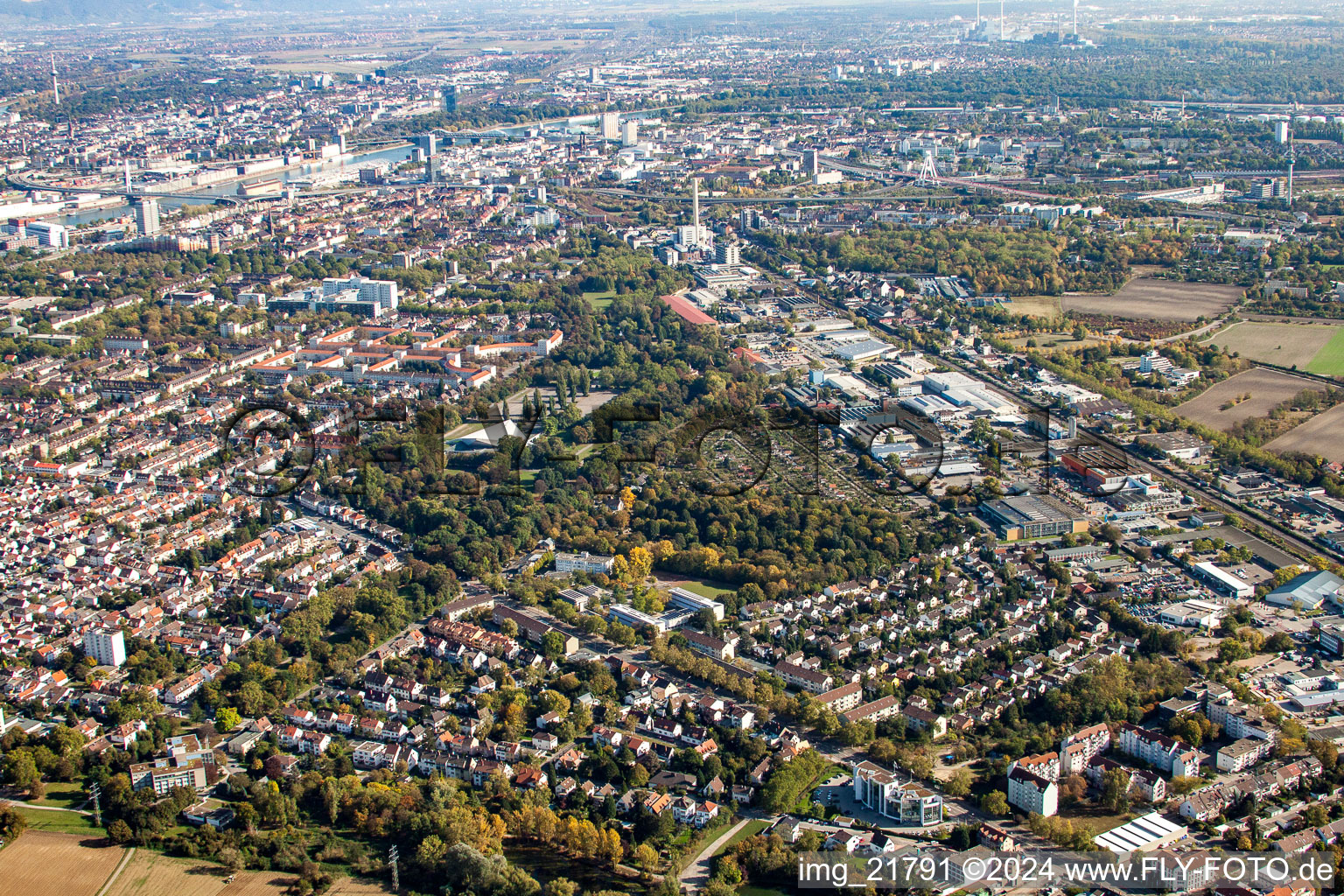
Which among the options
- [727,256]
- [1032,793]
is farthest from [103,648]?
[727,256]

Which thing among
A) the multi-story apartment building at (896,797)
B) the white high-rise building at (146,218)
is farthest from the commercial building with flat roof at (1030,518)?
the white high-rise building at (146,218)

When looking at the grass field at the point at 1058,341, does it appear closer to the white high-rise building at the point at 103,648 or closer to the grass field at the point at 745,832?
the grass field at the point at 745,832

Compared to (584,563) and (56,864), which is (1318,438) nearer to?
(584,563)

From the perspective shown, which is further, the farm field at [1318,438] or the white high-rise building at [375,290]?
the white high-rise building at [375,290]

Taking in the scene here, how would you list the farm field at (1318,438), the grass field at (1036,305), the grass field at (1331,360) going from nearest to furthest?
the farm field at (1318,438) < the grass field at (1331,360) < the grass field at (1036,305)

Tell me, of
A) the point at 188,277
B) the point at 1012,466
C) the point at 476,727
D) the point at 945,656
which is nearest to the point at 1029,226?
the point at 1012,466

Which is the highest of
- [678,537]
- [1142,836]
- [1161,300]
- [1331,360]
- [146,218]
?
[146,218]

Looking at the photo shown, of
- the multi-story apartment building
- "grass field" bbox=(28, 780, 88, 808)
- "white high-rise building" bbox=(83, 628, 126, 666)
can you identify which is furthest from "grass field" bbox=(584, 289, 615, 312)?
the multi-story apartment building
